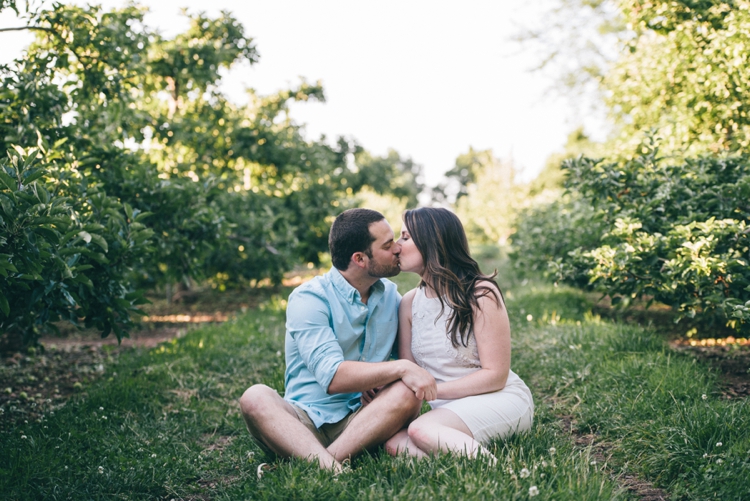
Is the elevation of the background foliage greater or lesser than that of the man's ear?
greater

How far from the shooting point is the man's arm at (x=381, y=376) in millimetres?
2959

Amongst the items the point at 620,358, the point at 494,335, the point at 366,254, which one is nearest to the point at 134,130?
the point at 366,254

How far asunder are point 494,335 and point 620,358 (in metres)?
2.08

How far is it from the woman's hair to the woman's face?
29mm

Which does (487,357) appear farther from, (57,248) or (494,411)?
(57,248)

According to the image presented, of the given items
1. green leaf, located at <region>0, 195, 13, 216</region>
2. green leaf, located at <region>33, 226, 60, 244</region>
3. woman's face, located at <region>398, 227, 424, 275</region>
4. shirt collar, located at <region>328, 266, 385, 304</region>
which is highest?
green leaf, located at <region>0, 195, 13, 216</region>

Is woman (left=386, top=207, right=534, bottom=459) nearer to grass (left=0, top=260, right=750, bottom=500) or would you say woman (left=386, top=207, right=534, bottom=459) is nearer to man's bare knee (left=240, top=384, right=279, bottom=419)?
grass (left=0, top=260, right=750, bottom=500)

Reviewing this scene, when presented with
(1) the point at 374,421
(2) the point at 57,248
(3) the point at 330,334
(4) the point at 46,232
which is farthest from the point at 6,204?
Result: (1) the point at 374,421

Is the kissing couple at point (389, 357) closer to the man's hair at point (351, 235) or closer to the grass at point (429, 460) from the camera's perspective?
the man's hair at point (351, 235)

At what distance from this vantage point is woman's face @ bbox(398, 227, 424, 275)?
11.0 feet

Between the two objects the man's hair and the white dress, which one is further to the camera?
the man's hair

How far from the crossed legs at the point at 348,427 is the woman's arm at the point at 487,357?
0.81 ft

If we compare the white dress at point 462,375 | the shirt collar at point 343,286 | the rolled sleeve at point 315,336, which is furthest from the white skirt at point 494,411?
the shirt collar at point 343,286

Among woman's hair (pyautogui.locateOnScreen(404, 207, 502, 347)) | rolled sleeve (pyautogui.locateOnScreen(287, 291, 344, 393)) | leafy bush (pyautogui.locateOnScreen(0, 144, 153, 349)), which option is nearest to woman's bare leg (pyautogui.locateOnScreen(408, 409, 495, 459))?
woman's hair (pyautogui.locateOnScreen(404, 207, 502, 347))
